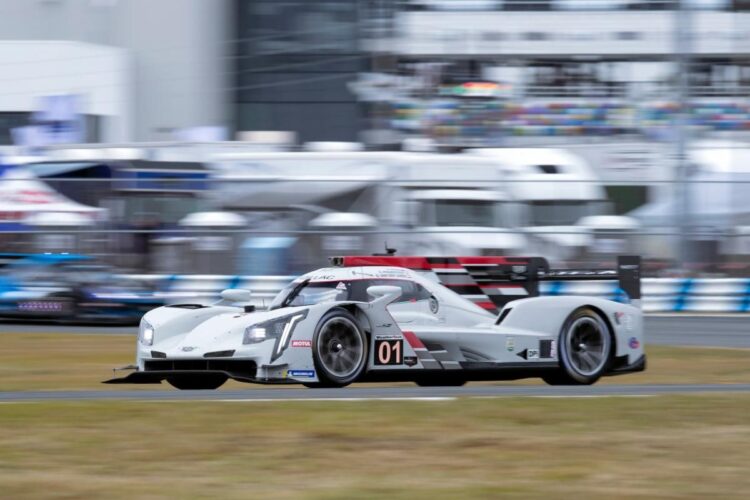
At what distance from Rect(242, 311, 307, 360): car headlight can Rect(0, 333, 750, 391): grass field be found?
0.75 m

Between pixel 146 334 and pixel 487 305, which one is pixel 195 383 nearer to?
pixel 146 334

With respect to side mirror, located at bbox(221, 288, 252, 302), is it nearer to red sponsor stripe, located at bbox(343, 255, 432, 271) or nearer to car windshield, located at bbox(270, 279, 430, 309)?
car windshield, located at bbox(270, 279, 430, 309)

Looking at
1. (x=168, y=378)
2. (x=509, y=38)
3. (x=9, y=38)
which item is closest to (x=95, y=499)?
(x=168, y=378)

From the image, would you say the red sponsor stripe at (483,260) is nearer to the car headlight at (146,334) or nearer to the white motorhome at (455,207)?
the car headlight at (146,334)

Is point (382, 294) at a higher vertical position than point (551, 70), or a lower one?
lower

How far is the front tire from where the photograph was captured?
8.23m

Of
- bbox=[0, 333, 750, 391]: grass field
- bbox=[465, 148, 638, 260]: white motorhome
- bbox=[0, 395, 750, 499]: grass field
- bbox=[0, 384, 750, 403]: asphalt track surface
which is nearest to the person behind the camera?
bbox=[0, 395, 750, 499]: grass field

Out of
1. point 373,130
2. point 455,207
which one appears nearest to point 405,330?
point 455,207

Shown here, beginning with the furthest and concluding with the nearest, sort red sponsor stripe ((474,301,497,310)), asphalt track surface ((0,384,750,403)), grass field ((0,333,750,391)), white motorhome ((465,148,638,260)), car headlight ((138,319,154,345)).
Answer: white motorhome ((465,148,638,260))
grass field ((0,333,750,391))
red sponsor stripe ((474,301,497,310))
car headlight ((138,319,154,345))
asphalt track surface ((0,384,750,403))

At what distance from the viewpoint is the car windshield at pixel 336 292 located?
8688mm

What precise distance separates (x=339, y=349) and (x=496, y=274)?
175 cm

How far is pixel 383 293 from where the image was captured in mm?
8625

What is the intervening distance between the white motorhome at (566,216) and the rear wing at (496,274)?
299 inches

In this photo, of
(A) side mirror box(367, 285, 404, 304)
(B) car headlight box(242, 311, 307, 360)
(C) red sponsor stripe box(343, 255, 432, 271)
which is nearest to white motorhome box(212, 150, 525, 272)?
(C) red sponsor stripe box(343, 255, 432, 271)
